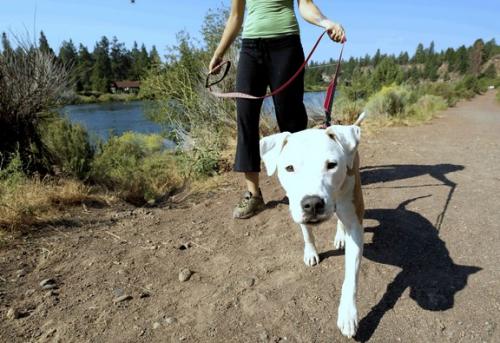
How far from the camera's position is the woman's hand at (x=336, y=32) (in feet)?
9.03

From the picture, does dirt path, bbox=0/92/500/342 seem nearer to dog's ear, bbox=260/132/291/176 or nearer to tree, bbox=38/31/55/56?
dog's ear, bbox=260/132/291/176

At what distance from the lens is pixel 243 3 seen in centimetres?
327

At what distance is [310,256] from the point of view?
262cm

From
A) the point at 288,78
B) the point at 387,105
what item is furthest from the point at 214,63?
the point at 387,105

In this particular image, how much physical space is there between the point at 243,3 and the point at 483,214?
2.90 meters

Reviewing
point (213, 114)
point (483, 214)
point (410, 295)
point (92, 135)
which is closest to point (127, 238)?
point (410, 295)

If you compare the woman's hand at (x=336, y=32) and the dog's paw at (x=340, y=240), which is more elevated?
the woman's hand at (x=336, y=32)

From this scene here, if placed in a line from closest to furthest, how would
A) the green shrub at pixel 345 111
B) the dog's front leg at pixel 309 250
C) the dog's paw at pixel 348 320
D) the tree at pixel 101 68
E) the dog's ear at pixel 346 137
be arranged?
the dog's paw at pixel 348 320 < the dog's ear at pixel 346 137 < the dog's front leg at pixel 309 250 < the green shrub at pixel 345 111 < the tree at pixel 101 68

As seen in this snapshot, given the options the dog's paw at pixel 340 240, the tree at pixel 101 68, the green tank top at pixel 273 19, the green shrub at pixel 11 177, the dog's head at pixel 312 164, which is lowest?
the dog's paw at pixel 340 240

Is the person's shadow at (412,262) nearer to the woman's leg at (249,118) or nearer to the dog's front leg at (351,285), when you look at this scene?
the dog's front leg at (351,285)

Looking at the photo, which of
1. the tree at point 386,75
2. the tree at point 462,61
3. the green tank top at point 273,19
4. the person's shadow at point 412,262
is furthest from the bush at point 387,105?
the tree at point 462,61

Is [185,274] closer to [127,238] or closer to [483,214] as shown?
[127,238]

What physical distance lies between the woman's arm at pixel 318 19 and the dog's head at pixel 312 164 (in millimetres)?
974

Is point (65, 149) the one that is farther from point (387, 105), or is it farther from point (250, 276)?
point (387, 105)
